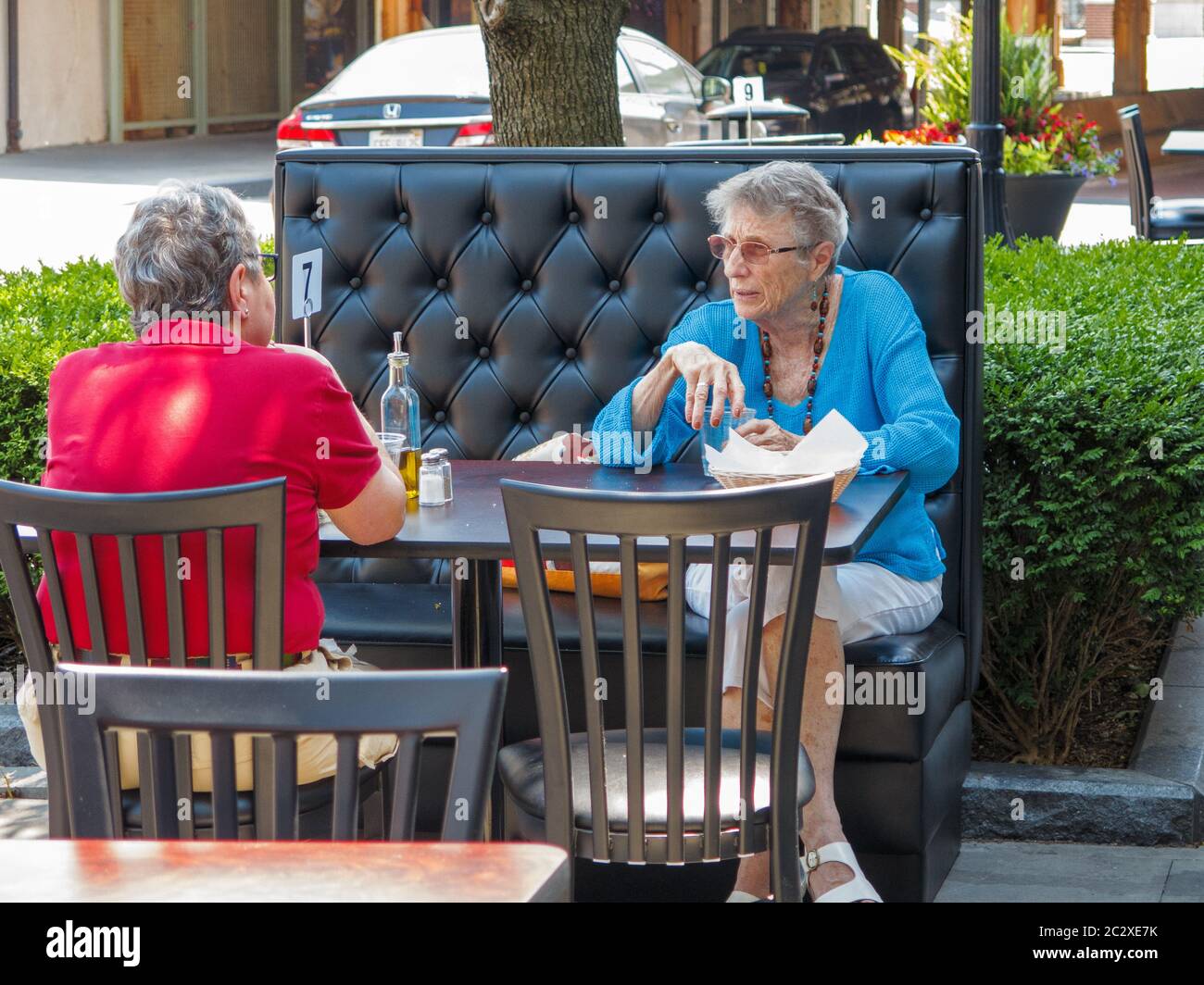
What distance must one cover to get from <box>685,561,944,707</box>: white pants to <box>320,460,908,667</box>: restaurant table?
21 cm

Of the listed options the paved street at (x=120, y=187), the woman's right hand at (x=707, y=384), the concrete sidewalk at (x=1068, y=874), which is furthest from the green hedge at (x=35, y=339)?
the paved street at (x=120, y=187)

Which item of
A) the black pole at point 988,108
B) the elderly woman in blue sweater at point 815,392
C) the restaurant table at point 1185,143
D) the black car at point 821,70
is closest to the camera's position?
the elderly woman in blue sweater at point 815,392

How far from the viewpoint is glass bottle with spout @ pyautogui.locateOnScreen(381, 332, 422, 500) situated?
344 centimetres

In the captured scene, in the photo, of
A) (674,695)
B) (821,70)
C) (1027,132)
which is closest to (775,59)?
(821,70)

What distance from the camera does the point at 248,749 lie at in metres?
2.89

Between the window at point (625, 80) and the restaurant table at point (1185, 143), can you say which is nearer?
the restaurant table at point (1185, 143)

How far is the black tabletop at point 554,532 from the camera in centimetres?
283

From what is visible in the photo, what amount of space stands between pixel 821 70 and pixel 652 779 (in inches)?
631

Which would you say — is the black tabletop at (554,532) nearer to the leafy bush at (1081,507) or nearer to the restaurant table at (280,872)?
the leafy bush at (1081,507)

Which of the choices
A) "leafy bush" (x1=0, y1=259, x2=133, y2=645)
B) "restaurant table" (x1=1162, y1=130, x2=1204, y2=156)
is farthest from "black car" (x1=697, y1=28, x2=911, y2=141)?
"leafy bush" (x1=0, y1=259, x2=133, y2=645)

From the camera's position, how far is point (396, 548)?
3.01 metres

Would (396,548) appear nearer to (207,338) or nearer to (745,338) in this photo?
(207,338)

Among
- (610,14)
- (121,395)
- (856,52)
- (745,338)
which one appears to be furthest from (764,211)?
(856,52)
